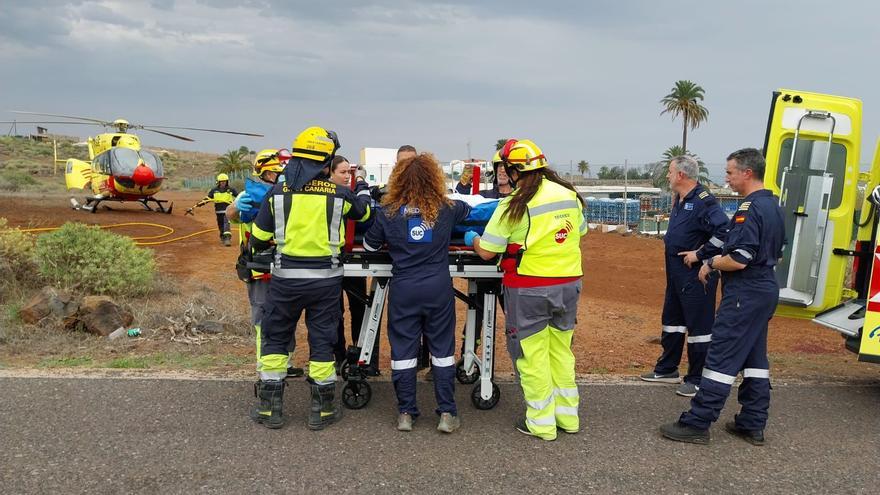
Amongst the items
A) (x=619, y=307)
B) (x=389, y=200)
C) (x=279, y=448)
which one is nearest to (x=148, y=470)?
(x=279, y=448)

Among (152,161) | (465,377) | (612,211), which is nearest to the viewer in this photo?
(465,377)

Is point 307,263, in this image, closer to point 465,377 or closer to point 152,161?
point 465,377

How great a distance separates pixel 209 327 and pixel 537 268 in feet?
14.5

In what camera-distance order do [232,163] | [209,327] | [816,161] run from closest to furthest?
[816,161], [209,327], [232,163]

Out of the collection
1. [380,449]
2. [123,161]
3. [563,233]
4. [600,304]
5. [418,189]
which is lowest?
[600,304]

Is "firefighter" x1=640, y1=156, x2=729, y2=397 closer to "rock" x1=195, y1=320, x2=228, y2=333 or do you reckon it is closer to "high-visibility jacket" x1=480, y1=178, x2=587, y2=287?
"high-visibility jacket" x1=480, y1=178, x2=587, y2=287

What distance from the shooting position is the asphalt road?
3768mm

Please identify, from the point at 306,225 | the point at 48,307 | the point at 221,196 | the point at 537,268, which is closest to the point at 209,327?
the point at 48,307

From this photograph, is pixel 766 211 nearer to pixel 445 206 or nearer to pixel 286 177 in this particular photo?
pixel 445 206

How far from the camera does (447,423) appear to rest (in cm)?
448

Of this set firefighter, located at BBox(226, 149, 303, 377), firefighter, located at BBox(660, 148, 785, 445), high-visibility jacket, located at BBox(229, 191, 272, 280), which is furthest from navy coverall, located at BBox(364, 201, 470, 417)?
firefighter, located at BBox(660, 148, 785, 445)

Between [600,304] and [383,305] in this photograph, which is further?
[600,304]

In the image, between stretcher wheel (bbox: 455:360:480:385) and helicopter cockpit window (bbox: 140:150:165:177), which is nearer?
stretcher wheel (bbox: 455:360:480:385)

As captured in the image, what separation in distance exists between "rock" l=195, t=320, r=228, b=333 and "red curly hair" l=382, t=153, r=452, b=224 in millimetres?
3654
